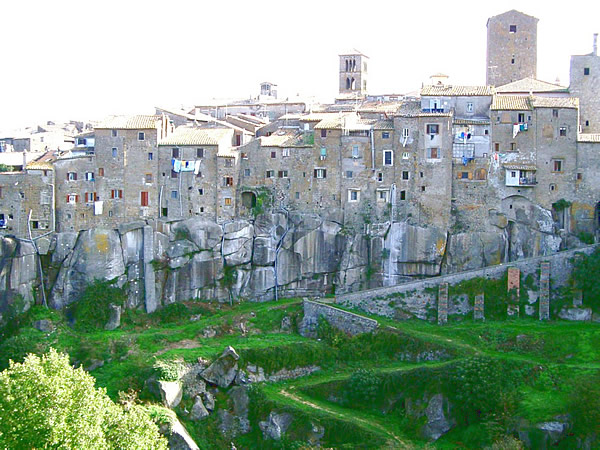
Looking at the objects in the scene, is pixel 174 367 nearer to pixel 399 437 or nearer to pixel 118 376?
pixel 118 376

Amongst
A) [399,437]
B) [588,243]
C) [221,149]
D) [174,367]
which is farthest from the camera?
[221,149]

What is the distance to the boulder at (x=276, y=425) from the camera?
58688mm

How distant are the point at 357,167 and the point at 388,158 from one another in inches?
100

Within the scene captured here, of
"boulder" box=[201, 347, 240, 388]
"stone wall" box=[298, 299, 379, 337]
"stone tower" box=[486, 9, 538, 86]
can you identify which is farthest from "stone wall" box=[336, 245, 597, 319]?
"stone tower" box=[486, 9, 538, 86]

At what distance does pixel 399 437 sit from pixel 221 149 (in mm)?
29371

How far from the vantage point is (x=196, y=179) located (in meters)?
75.3

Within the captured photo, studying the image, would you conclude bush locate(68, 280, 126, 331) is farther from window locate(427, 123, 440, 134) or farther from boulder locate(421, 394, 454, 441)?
window locate(427, 123, 440, 134)

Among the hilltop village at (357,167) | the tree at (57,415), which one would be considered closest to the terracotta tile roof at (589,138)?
the hilltop village at (357,167)

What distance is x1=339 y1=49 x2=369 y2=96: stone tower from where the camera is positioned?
9406cm

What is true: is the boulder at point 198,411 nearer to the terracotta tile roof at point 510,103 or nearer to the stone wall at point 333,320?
the stone wall at point 333,320

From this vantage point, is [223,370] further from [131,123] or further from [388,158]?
[131,123]

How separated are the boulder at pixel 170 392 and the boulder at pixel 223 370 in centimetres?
227

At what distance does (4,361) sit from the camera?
6544 centimetres

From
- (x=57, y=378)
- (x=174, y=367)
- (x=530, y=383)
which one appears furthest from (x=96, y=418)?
(x=530, y=383)
